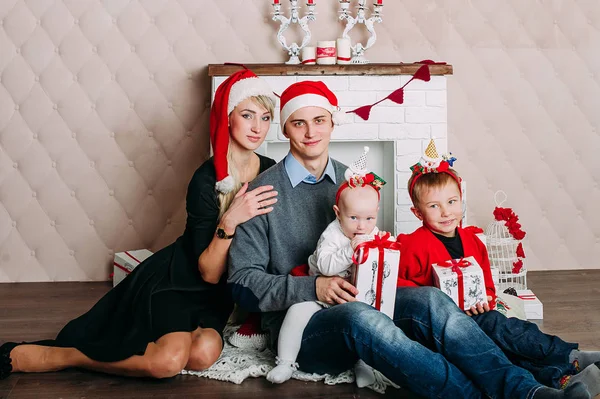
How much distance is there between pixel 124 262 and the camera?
3.27m

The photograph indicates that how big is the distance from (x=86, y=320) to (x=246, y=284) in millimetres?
627

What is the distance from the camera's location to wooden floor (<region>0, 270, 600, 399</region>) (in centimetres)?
207

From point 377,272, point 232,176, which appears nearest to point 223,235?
point 232,176

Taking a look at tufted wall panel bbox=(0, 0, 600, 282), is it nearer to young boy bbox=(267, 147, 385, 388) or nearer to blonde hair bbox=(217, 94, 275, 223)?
blonde hair bbox=(217, 94, 275, 223)

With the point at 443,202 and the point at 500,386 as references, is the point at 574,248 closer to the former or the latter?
the point at 443,202

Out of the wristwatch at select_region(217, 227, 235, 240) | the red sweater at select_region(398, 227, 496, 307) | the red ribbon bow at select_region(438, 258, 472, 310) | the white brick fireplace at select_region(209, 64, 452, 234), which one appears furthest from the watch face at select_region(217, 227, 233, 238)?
the white brick fireplace at select_region(209, 64, 452, 234)

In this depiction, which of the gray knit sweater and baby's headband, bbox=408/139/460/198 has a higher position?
Answer: baby's headband, bbox=408/139/460/198

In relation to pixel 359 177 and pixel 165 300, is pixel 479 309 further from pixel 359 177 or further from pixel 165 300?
pixel 165 300

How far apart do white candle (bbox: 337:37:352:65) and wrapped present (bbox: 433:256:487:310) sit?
4.91ft

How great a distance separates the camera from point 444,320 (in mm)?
1917

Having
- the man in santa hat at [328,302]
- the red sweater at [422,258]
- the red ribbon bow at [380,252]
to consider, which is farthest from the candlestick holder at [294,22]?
the red ribbon bow at [380,252]

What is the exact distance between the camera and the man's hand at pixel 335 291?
6.60 ft

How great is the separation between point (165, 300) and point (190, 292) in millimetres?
103

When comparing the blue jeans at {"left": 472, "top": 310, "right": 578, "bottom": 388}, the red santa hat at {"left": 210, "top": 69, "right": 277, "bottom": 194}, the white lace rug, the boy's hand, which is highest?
the red santa hat at {"left": 210, "top": 69, "right": 277, "bottom": 194}
